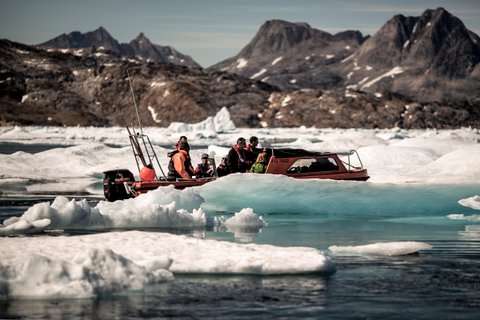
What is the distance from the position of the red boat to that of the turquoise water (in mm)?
1733

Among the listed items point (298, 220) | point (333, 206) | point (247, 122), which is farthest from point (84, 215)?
point (247, 122)

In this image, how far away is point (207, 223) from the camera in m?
19.0

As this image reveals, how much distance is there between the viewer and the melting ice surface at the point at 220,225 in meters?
10.9

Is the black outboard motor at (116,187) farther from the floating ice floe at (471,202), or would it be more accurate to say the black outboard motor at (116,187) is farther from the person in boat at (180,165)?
the floating ice floe at (471,202)

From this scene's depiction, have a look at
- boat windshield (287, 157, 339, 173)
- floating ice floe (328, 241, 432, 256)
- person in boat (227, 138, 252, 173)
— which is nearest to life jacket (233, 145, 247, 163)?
person in boat (227, 138, 252, 173)

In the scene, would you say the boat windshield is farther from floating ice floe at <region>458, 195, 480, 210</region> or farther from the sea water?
floating ice floe at <region>458, 195, 480, 210</region>

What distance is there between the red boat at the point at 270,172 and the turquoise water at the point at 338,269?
5.69 feet

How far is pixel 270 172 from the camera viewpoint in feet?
75.9

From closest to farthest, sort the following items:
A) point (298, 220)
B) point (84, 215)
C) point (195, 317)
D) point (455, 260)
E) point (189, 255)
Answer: point (195, 317), point (189, 255), point (455, 260), point (84, 215), point (298, 220)

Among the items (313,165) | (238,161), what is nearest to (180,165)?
(238,161)

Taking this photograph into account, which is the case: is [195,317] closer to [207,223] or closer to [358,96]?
[207,223]

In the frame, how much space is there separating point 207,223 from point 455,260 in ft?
21.7

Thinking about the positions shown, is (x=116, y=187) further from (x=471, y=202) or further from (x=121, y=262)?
(x=121, y=262)

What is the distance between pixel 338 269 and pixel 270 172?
10394mm
